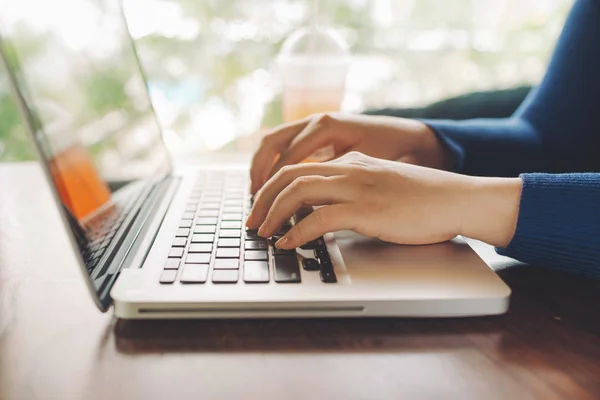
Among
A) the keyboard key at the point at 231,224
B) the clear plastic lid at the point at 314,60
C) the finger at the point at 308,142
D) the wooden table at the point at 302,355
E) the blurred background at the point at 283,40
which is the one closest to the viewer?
the wooden table at the point at 302,355

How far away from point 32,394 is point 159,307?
0.32 ft

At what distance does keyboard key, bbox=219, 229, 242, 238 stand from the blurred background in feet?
2.96

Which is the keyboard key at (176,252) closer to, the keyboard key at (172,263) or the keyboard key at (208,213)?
the keyboard key at (172,263)

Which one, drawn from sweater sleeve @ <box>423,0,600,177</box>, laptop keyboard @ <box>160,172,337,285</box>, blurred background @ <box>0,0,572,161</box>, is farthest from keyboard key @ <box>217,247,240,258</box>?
blurred background @ <box>0,0,572,161</box>

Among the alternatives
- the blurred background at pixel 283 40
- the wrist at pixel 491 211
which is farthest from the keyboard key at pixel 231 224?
the blurred background at pixel 283 40

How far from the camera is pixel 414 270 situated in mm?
442

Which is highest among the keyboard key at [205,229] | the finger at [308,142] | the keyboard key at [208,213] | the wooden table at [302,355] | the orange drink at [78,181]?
the orange drink at [78,181]

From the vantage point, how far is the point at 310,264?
44 cm

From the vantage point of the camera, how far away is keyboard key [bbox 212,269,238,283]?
0.42 metres

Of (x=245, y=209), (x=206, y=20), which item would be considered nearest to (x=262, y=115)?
(x=206, y=20)

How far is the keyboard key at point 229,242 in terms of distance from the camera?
0.48 meters

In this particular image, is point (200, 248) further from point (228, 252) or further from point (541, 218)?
point (541, 218)

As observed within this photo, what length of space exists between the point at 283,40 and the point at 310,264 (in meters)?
1.15

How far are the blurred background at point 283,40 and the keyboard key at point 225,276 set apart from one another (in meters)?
1.01
